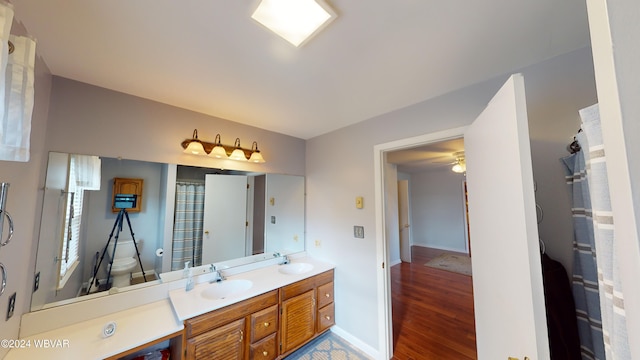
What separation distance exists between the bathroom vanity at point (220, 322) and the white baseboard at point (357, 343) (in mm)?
108

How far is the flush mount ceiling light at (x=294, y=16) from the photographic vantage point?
2.94 feet

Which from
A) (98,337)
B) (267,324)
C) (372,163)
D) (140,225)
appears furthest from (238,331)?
(372,163)

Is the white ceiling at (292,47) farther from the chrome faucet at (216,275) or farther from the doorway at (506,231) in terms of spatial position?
the chrome faucet at (216,275)

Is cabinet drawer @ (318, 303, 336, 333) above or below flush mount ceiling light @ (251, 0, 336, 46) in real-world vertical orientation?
below

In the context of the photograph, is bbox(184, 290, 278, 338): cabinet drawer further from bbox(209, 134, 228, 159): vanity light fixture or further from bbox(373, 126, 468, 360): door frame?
bbox(209, 134, 228, 159): vanity light fixture

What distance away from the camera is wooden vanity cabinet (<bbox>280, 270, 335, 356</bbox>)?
1896mm

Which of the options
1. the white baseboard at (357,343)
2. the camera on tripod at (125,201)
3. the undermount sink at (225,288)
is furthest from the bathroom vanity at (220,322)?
the camera on tripod at (125,201)

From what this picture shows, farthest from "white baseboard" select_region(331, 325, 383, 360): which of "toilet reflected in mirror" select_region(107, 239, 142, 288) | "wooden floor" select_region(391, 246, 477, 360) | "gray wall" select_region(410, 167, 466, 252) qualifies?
"gray wall" select_region(410, 167, 466, 252)

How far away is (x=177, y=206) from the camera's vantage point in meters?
1.89

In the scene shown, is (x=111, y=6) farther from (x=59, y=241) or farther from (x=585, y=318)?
(x=585, y=318)

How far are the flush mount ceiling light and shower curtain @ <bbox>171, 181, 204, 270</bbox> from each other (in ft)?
5.24

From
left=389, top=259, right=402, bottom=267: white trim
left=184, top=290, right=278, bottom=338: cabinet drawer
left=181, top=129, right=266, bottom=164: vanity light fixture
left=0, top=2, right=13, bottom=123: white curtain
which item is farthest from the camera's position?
left=389, top=259, right=402, bottom=267: white trim

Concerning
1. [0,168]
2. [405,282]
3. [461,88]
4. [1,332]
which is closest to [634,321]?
[461,88]

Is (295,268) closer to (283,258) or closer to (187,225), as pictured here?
(283,258)
